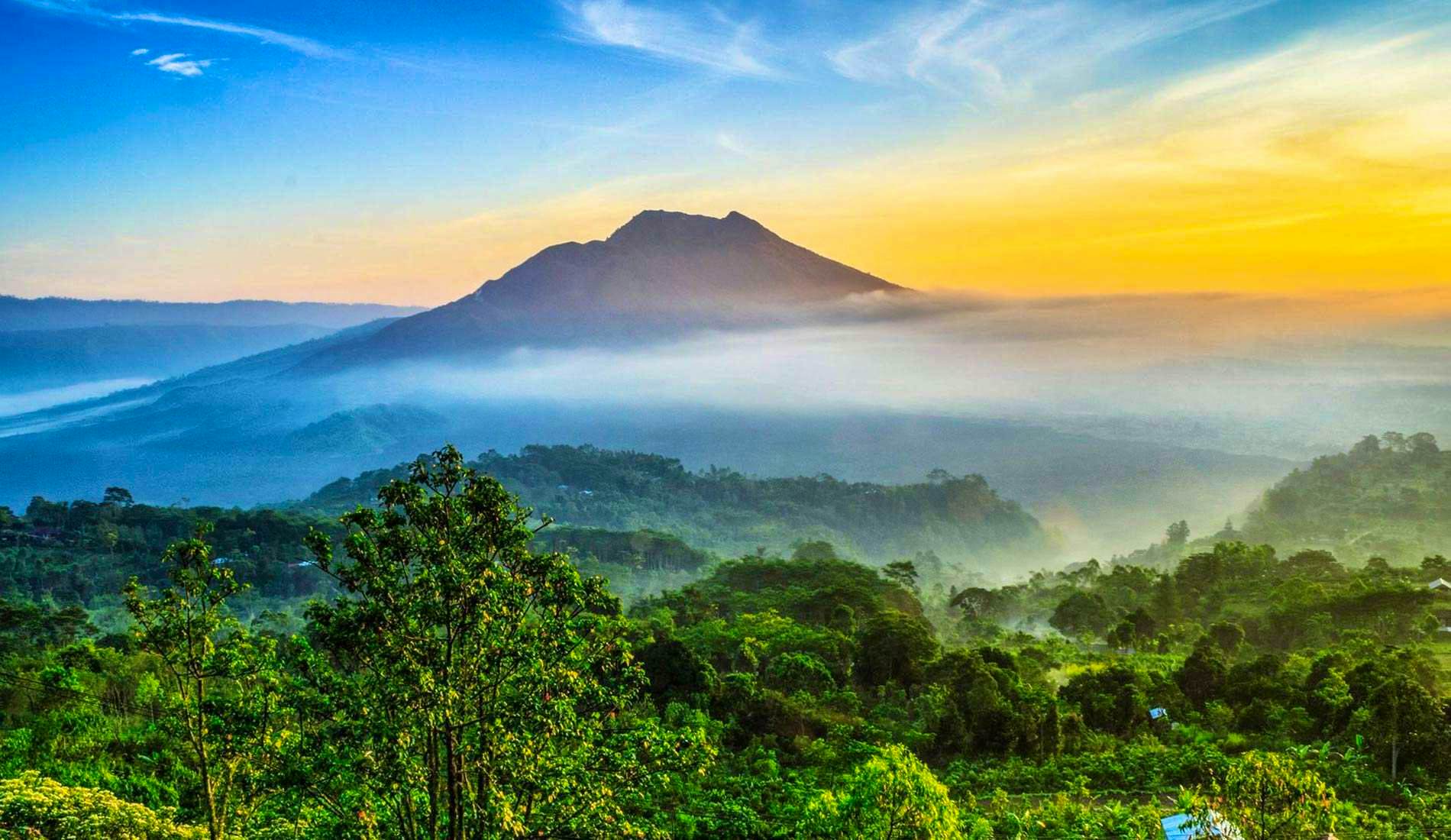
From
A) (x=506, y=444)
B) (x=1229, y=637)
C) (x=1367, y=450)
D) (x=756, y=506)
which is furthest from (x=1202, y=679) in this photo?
(x=506, y=444)

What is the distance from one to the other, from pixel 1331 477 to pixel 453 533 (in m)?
80.3

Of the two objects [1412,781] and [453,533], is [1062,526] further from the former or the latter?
[453,533]

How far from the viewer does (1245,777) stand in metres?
7.34

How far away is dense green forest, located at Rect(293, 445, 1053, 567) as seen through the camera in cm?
7156

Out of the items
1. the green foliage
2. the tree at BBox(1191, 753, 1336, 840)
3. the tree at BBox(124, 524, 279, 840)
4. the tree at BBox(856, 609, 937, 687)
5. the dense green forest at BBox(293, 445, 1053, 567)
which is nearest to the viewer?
the green foliage

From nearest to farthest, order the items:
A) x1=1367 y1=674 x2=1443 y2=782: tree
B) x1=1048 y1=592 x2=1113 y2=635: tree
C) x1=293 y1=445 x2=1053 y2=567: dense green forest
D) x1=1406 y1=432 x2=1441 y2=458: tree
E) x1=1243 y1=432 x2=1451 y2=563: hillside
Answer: x1=1367 y1=674 x2=1443 y2=782: tree, x1=1048 y1=592 x2=1113 y2=635: tree, x1=1243 y1=432 x2=1451 y2=563: hillside, x1=1406 y1=432 x2=1441 y2=458: tree, x1=293 y1=445 x2=1053 y2=567: dense green forest

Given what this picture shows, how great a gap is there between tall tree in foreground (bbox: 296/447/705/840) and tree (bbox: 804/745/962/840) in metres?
2.28

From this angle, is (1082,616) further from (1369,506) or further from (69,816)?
(1369,506)

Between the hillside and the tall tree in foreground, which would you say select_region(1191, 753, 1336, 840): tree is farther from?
the hillside

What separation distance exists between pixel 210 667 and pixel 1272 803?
9.84m

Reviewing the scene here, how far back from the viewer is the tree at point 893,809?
27.9 feet

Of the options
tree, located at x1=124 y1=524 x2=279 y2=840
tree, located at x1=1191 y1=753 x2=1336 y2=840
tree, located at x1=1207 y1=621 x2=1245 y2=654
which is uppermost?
tree, located at x1=124 y1=524 x2=279 y2=840

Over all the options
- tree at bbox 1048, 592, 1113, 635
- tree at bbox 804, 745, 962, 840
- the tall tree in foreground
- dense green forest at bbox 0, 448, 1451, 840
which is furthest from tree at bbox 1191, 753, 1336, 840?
tree at bbox 1048, 592, 1113, 635

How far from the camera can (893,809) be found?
8547 millimetres
